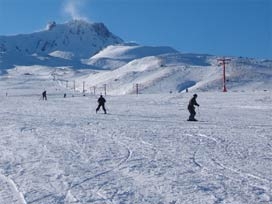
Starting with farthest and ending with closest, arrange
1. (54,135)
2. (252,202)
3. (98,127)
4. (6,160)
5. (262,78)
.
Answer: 1. (262,78)
2. (98,127)
3. (54,135)
4. (6,160)
5. (252,202)

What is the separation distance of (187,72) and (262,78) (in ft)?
62.7

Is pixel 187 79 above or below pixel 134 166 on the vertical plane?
above

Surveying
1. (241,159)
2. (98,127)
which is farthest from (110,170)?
(98,127)

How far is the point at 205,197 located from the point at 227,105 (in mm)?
35059

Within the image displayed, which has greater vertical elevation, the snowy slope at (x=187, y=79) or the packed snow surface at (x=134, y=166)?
the snowy slope at (x=187, y=79)

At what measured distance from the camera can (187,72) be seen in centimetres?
13388

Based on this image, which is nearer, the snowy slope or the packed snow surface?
the packed snow surface

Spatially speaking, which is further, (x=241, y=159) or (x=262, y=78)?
(x=262, y=78)

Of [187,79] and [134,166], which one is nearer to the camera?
[134,166]

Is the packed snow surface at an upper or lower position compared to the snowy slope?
lower

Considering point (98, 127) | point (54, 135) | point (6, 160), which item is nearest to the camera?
point (6, 160)

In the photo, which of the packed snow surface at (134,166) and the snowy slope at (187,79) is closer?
the packed snow surface at (134,166)

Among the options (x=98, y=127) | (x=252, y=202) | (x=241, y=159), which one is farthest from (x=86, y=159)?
(x=98, y=127)

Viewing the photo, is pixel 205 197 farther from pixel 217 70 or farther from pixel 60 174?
pixel 217 70
